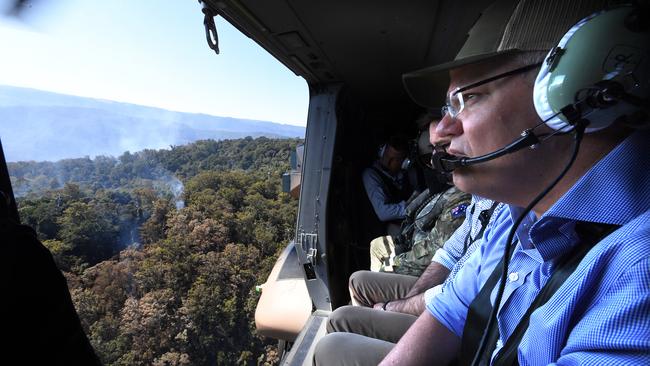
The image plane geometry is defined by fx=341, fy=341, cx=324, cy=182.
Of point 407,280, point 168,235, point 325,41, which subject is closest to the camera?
point 325,41

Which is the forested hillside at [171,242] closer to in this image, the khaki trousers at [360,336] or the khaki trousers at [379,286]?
the khaki trousers at [360,336]

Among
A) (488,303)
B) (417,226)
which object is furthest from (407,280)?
(488,303)

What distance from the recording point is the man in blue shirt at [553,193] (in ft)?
1.78

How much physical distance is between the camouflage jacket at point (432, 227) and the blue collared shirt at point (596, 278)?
134 cm

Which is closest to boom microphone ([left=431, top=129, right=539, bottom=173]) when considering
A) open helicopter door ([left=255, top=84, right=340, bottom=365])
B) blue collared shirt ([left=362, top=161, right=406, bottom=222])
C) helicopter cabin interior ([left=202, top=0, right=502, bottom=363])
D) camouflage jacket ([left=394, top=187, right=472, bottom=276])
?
helicopter cabin interior ([left=202, top=0, right=502, bottom=363])

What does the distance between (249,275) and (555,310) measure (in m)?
17.0

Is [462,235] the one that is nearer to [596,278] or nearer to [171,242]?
[596,278]

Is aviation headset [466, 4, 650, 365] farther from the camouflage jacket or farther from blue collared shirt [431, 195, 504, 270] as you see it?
the camouflage jacket


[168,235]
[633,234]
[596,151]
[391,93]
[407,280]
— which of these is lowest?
[168,235]

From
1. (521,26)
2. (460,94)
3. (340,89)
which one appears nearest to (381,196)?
(340,89)

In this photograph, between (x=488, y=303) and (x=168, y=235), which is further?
(x=168, y=235)

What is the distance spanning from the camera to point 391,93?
11.7 ft

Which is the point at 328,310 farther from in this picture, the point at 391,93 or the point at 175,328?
the point at 175,328

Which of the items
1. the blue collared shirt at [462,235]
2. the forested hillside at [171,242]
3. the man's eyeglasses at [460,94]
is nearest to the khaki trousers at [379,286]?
the blue collared shirt at [462,235]
